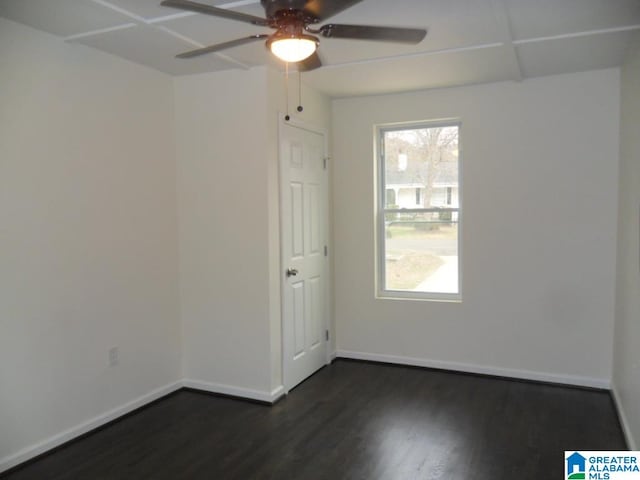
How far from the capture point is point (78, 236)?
3080 millimetres

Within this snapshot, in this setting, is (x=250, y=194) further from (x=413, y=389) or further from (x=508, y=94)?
(x=508, y=94)

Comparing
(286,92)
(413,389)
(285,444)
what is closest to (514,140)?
(286,92)

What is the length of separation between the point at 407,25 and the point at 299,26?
3.19 feet

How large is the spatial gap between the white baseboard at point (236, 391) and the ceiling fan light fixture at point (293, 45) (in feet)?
8.12

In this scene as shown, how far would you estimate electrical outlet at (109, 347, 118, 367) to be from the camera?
10.9 ft

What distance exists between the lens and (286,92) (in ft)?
12.5

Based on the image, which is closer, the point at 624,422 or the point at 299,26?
the point at 299,26

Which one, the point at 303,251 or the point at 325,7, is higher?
the point at 325,7

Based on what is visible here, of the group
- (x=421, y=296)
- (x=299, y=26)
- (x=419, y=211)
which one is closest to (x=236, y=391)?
(x=421, y=296)

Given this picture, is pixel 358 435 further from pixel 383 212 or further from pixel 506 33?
pixel 506 33

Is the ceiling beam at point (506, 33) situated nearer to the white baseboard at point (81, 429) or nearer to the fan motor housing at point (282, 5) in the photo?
the fan motor housing at point (282, 5)

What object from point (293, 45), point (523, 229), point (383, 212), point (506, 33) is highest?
point (506, 33)

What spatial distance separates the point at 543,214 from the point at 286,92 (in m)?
2.26

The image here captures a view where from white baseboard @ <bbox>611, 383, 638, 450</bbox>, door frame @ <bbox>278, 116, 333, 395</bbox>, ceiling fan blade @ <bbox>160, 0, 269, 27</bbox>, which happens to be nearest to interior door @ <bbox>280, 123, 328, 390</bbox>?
door frame @ <bbox>278, 116, 333, 395</bbox>
